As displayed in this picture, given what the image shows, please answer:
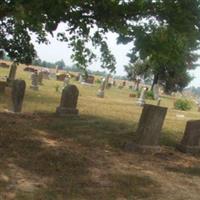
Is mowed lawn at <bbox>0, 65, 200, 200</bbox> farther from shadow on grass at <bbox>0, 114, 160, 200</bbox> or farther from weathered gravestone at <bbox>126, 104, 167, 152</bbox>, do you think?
weathered gravestone at <bbox>126, 104, 167, 152</bbox>

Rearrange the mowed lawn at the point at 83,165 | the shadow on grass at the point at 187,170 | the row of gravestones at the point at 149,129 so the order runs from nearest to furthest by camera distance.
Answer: the mowed lawn at the point at 83,165 → the shadow on grass at the point at 187,170 → the row of gravestones at the point at 149,129

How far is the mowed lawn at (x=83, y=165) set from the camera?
752 centimetres

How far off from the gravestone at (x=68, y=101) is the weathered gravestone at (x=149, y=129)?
4863 millimetres

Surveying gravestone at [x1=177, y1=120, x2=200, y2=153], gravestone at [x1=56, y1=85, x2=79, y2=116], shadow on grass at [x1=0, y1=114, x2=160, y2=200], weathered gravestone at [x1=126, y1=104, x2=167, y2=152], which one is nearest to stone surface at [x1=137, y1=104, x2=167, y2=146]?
weathered gravestone at [x1=126, y1=104, x2=167, y2=152]

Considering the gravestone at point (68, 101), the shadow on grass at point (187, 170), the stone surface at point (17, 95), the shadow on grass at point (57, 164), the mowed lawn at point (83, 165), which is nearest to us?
the shadow on grass at point (57, 164)

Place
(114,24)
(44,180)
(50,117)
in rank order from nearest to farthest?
(44,180)
(114,24)
(50,117)

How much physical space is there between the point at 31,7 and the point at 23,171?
114 inches

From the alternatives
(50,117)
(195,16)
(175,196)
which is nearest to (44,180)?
(175,196)

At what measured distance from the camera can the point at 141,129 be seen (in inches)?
456

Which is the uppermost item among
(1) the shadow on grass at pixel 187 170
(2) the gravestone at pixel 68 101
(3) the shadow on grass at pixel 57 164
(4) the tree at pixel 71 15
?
(4) the tree at pixel 71 15

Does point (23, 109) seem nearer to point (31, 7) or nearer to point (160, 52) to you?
point (160, 52)

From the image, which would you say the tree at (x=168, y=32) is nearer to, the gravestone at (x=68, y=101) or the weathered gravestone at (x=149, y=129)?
the weathered gravestone at (x=149, y=129)

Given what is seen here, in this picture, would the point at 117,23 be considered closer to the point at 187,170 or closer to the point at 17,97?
the point at 187,170

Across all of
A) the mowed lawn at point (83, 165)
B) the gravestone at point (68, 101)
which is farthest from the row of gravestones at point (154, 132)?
the gravestone at point (68, 101)
